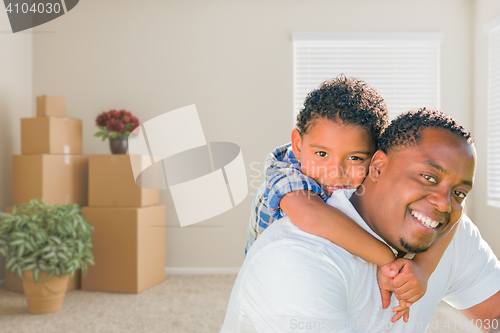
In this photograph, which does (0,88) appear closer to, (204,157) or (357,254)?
(204,157)

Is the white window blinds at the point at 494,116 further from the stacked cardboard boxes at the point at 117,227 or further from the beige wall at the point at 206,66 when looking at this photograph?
the stacked cardboard boxes at the point at 117,227

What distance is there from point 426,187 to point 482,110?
3391mm

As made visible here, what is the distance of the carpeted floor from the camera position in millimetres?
2531

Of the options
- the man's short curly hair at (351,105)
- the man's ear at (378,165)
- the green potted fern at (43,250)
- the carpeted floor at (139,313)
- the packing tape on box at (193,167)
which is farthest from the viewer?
the packing tape on box at (193,167)

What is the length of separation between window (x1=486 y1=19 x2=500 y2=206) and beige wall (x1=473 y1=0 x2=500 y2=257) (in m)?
0.05

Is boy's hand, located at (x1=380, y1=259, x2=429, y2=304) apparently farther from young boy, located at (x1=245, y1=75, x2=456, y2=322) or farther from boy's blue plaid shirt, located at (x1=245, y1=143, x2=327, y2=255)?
boy's blue plaid shirt, located at (x1=245, y1=143, x2=327, y2=255)

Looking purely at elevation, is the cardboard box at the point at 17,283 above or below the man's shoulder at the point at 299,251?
below

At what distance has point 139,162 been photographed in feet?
11.1

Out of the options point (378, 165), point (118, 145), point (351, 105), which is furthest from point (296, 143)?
point (118, 145)

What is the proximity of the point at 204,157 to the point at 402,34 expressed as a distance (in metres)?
2.28

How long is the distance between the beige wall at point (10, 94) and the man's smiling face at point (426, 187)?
3631 millimetres

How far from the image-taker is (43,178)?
126 inches

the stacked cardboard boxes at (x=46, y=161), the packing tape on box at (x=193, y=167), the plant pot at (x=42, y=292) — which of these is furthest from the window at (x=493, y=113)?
the stacked cardboard boxes at (x=46, y=161)

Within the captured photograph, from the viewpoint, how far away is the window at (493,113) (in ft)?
11.2
